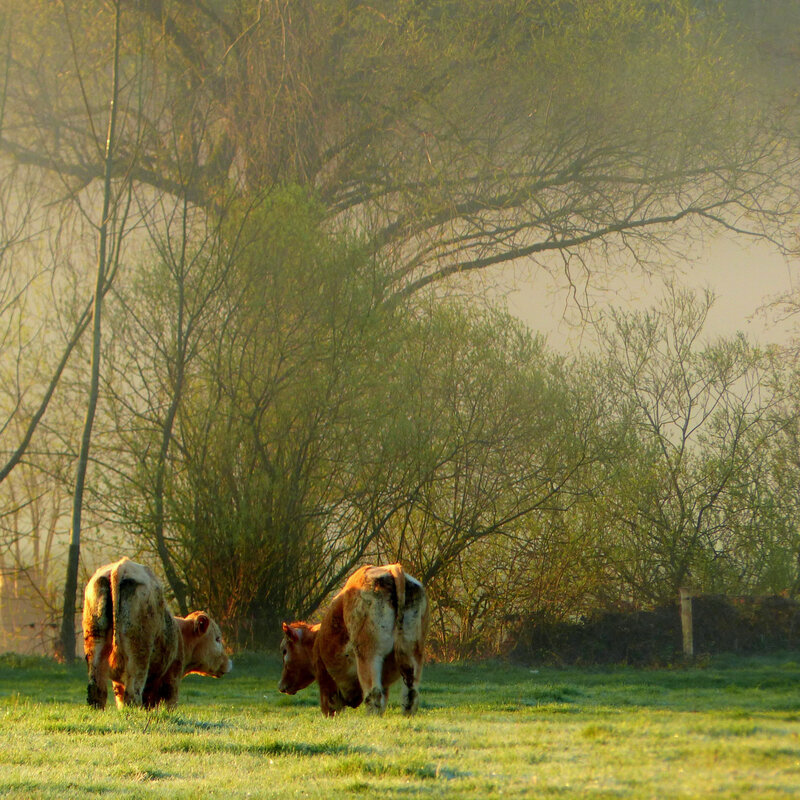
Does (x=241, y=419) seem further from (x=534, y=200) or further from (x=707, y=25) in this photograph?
(x=707, y=25)

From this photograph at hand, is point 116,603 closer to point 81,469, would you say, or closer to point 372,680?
point 372,680

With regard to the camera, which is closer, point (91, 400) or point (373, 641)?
point (373, 641)

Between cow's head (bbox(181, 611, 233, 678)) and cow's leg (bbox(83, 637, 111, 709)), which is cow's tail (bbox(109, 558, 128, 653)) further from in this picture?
cow's head (bbox(181, 611, 233, 678))

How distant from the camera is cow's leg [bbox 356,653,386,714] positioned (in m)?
7.35

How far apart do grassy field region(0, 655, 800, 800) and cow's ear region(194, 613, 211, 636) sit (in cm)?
65

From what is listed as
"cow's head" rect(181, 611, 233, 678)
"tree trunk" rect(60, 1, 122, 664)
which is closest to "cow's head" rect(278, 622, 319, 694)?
"cow's head" rect(181, 611, 233, 678)

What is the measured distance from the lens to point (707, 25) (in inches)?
770

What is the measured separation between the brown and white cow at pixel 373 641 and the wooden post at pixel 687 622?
25.8ft

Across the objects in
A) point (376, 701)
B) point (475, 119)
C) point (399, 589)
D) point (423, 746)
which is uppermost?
point (475, 119)

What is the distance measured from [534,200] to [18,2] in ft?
31.6

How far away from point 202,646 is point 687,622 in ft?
26.9

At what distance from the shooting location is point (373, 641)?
24.5 ft

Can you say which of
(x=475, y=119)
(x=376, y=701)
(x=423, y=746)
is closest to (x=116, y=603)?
(x=376, y=701)

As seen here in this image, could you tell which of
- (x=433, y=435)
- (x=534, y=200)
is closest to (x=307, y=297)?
(x=433, y=435)
